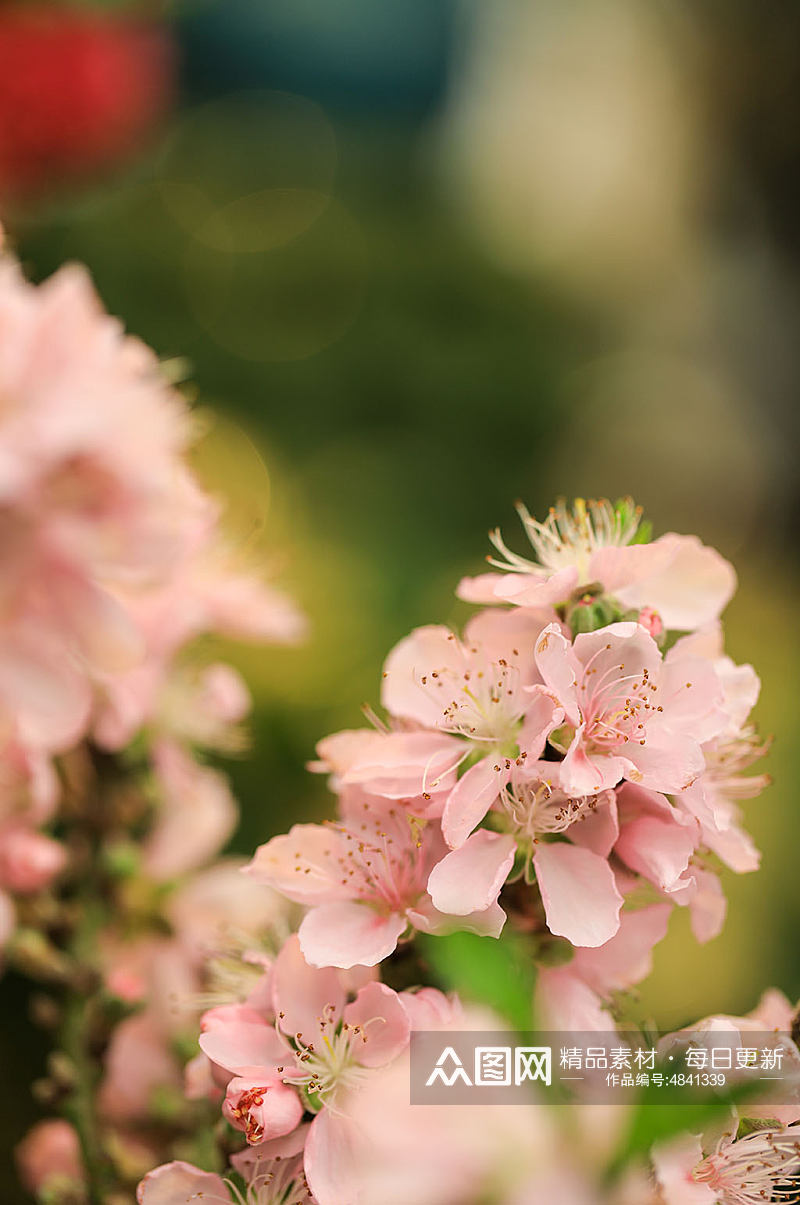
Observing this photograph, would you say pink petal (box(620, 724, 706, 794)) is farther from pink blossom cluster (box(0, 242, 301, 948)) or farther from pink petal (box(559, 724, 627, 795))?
pink blossom cluster (box(0, 242, 301, 948))

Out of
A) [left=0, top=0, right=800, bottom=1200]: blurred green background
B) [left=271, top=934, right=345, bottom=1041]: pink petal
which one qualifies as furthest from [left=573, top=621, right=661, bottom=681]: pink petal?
[left=0, top=0, right=800, bottom=1200]: blurred green background

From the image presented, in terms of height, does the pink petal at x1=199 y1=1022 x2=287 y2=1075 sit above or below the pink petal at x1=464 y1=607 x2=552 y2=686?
below

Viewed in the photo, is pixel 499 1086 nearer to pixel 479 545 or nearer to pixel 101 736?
pixel 101 736

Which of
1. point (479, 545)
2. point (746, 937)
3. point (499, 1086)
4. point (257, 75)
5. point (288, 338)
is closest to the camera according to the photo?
point (499, 1086)

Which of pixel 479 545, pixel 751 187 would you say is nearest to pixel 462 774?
pixel 479 545

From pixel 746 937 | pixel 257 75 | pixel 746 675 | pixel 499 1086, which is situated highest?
pixel 257 75

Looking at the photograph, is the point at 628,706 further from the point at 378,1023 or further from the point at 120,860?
the point at 120,860

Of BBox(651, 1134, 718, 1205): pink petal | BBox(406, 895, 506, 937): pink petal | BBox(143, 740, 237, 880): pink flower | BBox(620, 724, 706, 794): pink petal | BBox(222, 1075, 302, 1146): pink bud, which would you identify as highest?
BBox(143, 740, 237, 880): pink flower
